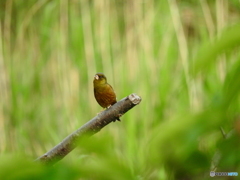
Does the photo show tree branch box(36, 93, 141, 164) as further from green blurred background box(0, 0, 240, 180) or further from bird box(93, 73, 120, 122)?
green blurred background box(0, 0, 240, 180)

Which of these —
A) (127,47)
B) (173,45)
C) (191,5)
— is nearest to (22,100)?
(127,47)

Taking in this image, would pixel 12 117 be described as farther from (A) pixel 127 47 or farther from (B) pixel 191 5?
(B) pixel 191 5

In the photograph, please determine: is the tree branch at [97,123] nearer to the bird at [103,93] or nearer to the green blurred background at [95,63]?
the bird at [103,93]

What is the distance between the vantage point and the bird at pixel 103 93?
29.3 inches

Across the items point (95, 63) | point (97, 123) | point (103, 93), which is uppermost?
point (95, 63)

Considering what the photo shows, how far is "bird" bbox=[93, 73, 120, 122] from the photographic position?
75 centimetres

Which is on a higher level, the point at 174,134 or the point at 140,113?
the point at 140,113

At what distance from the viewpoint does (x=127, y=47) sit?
2.03m

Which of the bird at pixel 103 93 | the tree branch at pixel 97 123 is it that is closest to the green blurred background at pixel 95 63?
the bird at pixel 103 93

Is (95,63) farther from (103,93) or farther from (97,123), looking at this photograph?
(97,123)

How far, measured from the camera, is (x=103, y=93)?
0.79 meters

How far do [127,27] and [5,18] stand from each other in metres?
0.49

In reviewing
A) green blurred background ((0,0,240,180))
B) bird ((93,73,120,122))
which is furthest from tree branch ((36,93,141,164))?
green blurred background ((0,0,240,180))

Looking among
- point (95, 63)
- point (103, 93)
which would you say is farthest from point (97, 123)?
point (95, 63)
